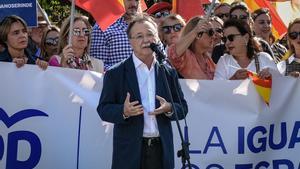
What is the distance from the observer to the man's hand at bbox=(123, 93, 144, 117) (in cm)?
505

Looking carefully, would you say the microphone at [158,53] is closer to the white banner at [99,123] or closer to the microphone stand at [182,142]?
the microphone stand at [182,142]

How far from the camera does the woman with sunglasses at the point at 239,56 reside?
7.06 metres

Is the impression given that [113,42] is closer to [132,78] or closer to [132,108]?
[132,78]

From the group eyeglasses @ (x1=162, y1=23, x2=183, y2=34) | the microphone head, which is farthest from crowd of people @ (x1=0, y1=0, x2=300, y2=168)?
the microphone head

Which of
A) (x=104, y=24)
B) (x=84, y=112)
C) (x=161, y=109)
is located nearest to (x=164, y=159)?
(x=161, y=109)

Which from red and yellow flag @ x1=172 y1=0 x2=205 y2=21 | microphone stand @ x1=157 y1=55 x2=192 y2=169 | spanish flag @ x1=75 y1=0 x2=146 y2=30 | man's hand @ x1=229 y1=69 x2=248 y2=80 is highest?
red and yellow flag @ x1=172 y1=0 x2=205 y2=21

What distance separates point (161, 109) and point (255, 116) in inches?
81.7

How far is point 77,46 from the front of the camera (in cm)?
700

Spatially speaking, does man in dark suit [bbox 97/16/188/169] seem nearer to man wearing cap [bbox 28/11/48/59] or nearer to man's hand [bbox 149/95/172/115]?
man's hand [bbox 149/95/172/115]

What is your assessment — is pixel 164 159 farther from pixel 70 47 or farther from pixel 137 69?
pixel 70 47

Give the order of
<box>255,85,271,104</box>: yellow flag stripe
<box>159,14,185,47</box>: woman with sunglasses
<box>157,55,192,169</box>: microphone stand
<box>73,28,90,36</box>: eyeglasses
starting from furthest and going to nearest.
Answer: <box>159,14,185,47</box>: woman with sunglasses, <box>73,28,90,36</box>: eyeglasses, <box>255,85,271,104</box>: yellow flag stripe, <box>157,55,192,169</box>: microphone stand

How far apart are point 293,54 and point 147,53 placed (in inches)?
97.3

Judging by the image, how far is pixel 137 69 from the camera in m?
5.37

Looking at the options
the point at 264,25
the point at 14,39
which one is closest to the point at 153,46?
the point at 14,39
